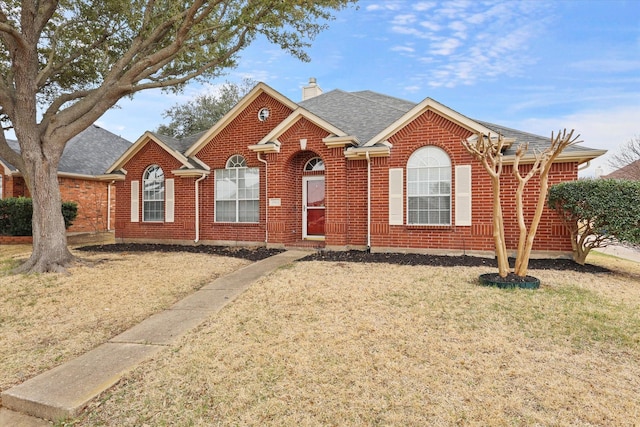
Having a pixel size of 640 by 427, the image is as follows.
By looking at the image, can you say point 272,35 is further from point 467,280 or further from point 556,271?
point 556,271

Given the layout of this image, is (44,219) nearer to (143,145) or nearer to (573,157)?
(143,145)

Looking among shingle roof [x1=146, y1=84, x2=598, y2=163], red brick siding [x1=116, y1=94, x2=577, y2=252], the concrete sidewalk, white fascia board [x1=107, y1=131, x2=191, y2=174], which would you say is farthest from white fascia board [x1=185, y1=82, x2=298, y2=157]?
the concrete sidewalk

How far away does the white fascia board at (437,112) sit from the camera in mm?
9539

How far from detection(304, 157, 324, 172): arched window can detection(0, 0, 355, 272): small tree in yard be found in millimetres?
3440

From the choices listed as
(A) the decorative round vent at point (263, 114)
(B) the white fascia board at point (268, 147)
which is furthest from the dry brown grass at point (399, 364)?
(A) the decorative round vent at point (263, 114)

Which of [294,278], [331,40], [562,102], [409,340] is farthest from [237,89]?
[409,340]

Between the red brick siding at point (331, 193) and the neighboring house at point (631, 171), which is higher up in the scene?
the neighboring house at point (631, 171)

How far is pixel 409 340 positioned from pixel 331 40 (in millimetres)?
10412

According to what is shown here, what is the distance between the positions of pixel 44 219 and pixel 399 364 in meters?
9.38

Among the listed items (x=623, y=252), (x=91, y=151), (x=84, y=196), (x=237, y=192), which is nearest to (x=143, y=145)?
(x=237, y=192)

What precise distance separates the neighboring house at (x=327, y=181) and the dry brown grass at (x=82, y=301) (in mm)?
2747

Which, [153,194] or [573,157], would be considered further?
[153,194]

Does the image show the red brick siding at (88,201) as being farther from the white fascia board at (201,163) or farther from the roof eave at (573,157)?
the roof eave at (573,157)

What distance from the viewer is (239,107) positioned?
12.8 metres
